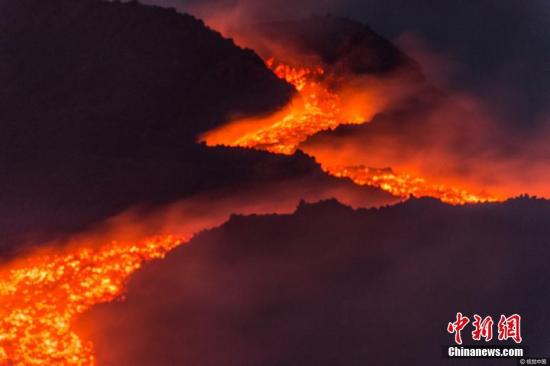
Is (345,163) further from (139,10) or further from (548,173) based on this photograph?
(139,10)

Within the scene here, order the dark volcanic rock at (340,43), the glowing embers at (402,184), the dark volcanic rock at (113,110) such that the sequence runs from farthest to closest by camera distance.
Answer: the dark volcanic rock at (340,43), the glowing embers at (402,184), the dark volcanic rock at (113,110)

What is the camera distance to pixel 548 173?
27.8ft

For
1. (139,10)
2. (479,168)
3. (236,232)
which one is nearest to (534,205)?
(479,168)

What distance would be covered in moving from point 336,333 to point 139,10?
698 centimetres

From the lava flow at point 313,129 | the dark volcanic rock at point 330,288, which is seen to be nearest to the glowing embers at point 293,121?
the lava flow at point 313,129

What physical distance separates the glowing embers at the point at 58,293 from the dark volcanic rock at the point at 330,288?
0.18m

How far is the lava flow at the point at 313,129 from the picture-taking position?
7941mm

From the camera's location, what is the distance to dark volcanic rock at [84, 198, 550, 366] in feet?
19.0

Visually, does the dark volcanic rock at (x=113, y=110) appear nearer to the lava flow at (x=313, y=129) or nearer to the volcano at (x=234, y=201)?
the volcano at (x=234, y=201)

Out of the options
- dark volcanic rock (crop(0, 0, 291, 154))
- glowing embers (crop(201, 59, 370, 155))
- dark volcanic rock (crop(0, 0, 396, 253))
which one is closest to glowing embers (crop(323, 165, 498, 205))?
dark volcanic rock (crop(0, 0, 396, 253))

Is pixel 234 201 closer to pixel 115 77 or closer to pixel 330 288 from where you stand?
pixel 330 288

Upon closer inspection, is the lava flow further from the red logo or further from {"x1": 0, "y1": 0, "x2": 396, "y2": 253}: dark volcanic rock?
the red logo

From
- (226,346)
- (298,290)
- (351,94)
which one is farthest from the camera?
(351,94)

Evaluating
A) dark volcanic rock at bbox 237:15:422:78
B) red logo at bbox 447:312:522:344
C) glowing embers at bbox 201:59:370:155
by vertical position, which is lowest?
red logo at bbox 447:312:522:344
